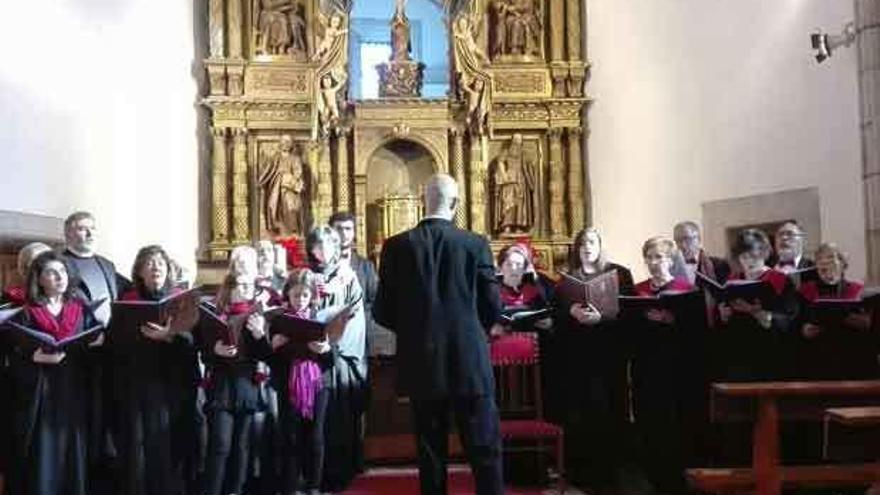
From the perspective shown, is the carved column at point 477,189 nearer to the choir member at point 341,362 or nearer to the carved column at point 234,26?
the carved column at point 234,26

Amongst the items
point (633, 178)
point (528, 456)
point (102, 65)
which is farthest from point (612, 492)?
point (102, 65)

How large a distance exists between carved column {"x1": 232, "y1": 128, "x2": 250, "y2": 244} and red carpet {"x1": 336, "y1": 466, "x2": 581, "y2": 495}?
4970mm

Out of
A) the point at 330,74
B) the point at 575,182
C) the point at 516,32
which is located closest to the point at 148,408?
the point at 330,74

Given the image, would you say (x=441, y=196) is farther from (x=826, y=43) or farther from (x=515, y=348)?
(x=826, y=43)

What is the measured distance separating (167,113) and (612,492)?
7.14 metres

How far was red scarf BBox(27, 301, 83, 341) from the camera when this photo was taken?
496cm

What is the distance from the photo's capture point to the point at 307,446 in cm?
552

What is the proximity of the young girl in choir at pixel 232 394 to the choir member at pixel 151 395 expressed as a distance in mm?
146

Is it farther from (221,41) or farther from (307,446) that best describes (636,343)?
(221,41)

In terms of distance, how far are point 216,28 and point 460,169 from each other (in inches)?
121

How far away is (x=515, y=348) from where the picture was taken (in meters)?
6.04

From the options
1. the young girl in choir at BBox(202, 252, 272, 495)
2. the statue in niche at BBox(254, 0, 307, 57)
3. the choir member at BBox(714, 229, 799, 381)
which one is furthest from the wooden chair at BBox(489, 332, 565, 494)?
the statue in niche at BBox(254, 0, 307, 57)

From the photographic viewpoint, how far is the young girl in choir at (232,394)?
522 cm

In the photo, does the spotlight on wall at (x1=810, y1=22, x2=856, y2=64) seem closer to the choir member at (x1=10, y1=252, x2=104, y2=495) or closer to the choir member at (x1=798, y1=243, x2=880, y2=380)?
the choir member at (x1=798, y1=243, x2=880, y2=380)
